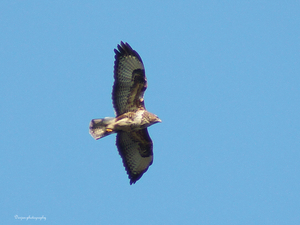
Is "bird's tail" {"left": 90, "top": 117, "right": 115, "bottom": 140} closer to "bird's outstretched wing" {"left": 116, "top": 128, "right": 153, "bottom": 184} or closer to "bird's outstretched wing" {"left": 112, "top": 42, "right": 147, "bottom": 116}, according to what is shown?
"bird's outstretched wing" {"left": 112, "top": 42, "right": 147, "bottom": 116}

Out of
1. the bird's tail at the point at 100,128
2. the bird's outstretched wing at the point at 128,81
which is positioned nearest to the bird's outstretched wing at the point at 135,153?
the bird's tail at the point at 100,128

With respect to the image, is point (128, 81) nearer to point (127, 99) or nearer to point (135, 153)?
point (127, 99)

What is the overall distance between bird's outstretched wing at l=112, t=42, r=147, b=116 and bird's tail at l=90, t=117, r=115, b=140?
12.4 inches

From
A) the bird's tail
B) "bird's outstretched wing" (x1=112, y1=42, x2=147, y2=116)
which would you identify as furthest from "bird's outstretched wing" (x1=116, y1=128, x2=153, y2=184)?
"bird's outstretched wing" (x1=112, y1=42, x2=147, y2=116)

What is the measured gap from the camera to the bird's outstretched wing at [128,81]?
12.3 meters

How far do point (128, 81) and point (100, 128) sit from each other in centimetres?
129

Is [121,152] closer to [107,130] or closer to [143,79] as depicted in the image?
[107,130]

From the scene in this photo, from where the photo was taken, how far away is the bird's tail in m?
12.4

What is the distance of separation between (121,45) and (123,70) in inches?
22.8

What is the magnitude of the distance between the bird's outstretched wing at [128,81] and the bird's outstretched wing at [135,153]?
1096mm

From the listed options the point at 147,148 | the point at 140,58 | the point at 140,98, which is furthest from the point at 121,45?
the point at 147,148

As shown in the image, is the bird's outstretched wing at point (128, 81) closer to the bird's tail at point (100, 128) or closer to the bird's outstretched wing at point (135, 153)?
the bird's tail at point (100, 128)

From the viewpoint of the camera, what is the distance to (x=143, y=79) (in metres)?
12.3

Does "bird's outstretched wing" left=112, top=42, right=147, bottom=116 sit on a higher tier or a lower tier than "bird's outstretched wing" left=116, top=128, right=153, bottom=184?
higher
